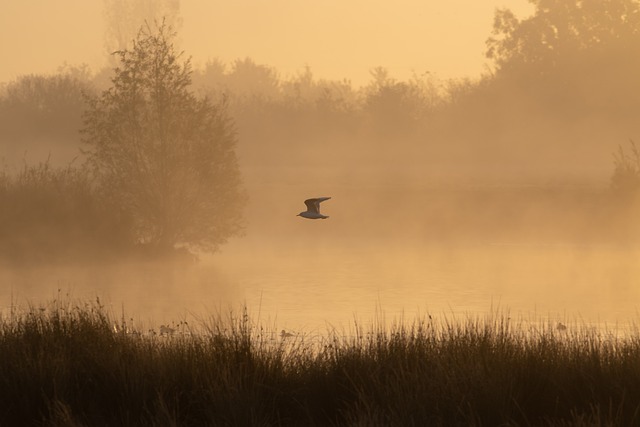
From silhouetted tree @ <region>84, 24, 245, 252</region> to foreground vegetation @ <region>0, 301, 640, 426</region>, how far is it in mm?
21854

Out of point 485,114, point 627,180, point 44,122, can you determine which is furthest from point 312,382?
point 485,114

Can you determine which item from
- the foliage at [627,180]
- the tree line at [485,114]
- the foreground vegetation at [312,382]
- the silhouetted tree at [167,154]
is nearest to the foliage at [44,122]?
the tree line at [485,114]

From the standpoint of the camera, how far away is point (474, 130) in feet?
242

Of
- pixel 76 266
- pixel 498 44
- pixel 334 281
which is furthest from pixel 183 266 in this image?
pixel 498 44

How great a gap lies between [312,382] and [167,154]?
929 inches

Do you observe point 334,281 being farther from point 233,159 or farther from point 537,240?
point 537,240

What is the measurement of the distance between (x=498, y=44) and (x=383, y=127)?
9.52 meters

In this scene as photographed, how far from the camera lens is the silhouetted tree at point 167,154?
3575 centimetres

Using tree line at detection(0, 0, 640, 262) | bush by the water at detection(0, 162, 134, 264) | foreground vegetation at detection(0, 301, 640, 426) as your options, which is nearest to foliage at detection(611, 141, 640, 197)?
tree line at detection(0, 0, 640, 262)

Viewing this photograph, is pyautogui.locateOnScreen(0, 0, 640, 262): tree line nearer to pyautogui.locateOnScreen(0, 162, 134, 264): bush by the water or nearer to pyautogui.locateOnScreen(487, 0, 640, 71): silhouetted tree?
pyautogui.locateOnScreen(487, 0, 640, 71): silhouetted tree

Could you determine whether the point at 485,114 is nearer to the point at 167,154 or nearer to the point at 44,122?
the point at 44,122

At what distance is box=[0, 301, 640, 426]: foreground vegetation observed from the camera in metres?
12.2

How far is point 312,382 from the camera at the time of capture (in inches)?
520

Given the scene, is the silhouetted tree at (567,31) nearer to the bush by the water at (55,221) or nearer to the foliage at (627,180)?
the foliage at (627,180)
